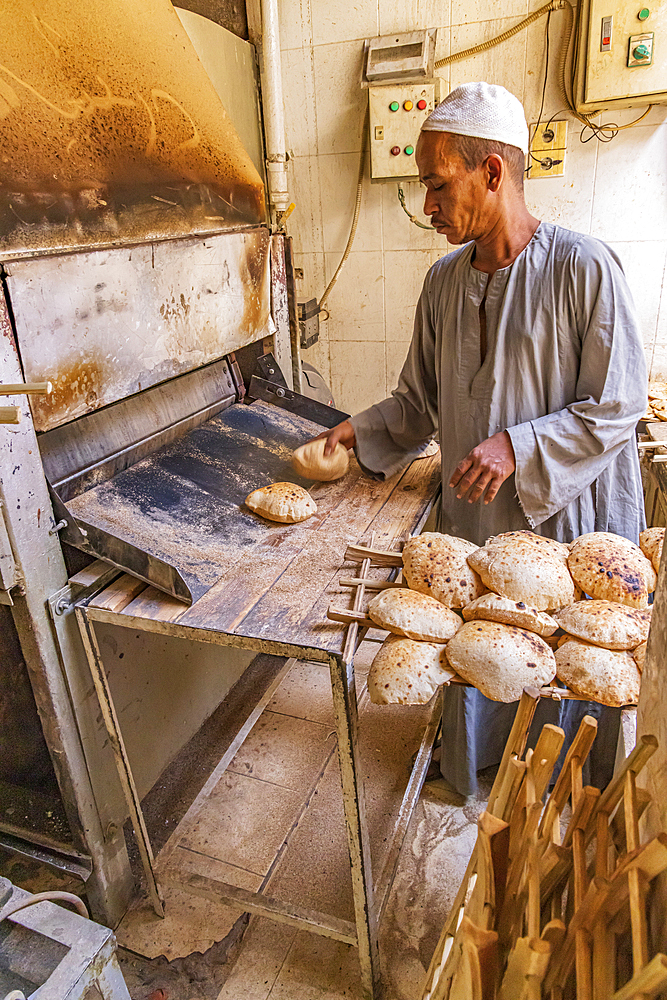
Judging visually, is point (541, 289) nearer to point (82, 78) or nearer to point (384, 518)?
point (384, 518)

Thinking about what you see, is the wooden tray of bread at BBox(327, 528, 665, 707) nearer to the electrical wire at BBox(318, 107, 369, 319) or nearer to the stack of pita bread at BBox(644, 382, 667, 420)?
the stack of pita bread at BBox(644, 382, 667, 420)

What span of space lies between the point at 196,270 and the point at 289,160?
7.46ft

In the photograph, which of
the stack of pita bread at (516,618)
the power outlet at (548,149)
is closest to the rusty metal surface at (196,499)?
the stack of pita bread at (516,618)

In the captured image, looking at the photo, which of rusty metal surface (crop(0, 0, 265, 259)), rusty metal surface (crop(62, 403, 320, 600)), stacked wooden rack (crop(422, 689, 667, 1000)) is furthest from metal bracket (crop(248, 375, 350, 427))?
stacked wooden rack (crop(422, 689, 667, 1000))

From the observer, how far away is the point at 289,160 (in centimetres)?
383

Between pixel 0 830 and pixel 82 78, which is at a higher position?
pixel 82 78

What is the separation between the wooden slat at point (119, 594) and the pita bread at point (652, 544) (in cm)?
126

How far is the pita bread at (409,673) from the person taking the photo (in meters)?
1.33

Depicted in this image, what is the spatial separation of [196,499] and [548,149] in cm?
281

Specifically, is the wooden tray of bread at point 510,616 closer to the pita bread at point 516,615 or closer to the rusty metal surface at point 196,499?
the pita bread at point 516,615

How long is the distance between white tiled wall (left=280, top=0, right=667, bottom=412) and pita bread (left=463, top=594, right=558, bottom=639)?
2743mm

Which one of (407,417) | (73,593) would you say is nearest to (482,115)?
(407,417)

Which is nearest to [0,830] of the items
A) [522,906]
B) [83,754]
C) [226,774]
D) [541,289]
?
[83,754]

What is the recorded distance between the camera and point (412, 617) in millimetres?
1391
